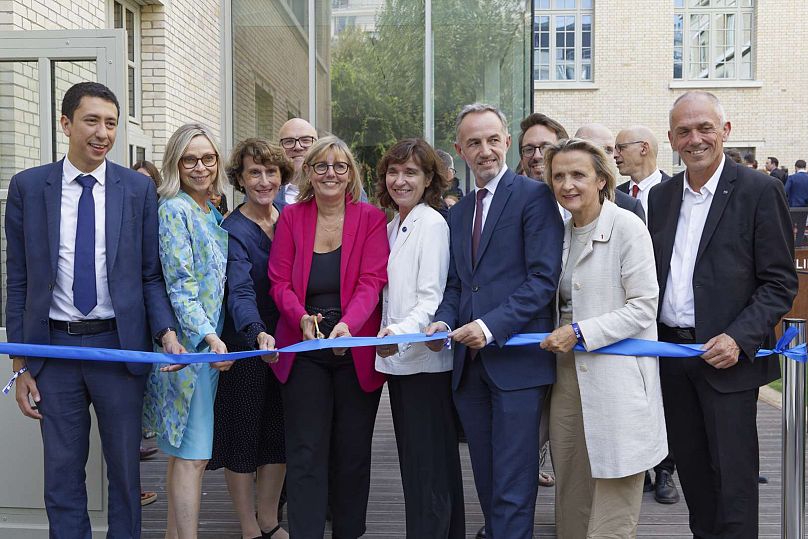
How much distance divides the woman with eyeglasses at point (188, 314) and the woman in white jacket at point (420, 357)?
811 millimetres

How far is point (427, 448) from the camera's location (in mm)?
3758

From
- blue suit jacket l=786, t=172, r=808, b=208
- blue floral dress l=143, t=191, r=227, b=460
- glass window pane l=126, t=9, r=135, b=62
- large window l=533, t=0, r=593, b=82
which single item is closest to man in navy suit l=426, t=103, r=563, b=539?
blue floral dress l=143, t=191, r=227, b=460

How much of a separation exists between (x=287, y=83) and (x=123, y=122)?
6.84 metres

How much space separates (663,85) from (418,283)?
22.6 meters

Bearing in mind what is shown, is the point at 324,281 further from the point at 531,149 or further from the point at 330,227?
the point at 531,149

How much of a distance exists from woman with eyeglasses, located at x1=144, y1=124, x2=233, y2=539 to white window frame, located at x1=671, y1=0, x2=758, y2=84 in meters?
23.1

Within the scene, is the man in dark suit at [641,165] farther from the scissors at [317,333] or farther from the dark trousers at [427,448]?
the scissors at [317,333]

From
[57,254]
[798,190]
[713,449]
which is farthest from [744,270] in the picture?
[798,190]

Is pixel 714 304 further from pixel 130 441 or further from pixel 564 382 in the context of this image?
pixel 130 441

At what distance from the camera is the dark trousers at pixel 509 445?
3557 millimetres

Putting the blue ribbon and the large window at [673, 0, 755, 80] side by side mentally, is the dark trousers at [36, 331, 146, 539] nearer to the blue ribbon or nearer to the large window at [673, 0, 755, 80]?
the blue ribbon

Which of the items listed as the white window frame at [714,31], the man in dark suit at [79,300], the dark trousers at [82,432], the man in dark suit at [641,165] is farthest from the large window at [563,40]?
the dark trousers at [82,432]

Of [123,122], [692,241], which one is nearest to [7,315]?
[123,122]

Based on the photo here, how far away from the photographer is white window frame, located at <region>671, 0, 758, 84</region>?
24578 mm
